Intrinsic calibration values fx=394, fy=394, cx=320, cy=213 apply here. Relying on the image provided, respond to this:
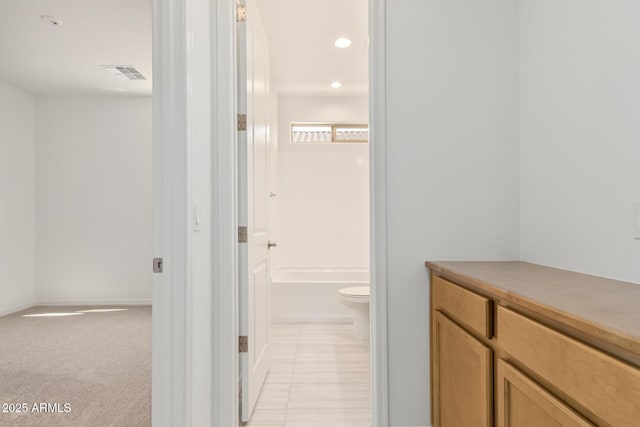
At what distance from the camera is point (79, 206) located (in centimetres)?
493

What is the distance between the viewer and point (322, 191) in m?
5.00

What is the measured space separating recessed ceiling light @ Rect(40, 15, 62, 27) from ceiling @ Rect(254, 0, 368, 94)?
167 cm

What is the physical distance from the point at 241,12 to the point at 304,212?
3069 millimetres

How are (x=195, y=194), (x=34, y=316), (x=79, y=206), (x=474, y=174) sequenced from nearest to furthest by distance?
(x=195, y=194), (x=474, y=174), (x=34, y=316), (x=79, y=206)

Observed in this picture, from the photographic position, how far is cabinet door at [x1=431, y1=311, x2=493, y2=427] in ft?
4.32

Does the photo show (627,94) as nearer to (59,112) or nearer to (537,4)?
(537,4)

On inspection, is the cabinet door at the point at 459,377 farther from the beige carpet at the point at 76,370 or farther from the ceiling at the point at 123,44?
the ceiling at the point at 123,44

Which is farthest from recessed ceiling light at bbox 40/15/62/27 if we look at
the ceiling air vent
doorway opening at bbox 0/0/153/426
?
the ceiling air vent

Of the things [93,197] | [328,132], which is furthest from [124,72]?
[328,132]

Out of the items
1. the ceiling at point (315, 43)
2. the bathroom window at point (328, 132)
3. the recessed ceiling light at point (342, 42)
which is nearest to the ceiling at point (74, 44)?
the ceiling at point (315, 43)

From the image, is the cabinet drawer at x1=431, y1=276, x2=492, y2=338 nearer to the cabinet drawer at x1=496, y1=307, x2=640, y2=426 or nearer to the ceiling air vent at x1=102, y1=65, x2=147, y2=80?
the cabinet drawer at x1=496, y1=307, x2=640, y2=426

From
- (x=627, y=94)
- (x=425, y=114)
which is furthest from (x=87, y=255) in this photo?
(x=627, y=94)

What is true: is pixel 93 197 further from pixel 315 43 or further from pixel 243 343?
pixel 243 343

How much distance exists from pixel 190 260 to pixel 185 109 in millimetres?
569
